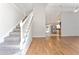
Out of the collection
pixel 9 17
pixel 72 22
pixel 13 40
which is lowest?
pixel 13 40

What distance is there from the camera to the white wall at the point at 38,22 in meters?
3.98

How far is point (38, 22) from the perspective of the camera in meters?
4.11

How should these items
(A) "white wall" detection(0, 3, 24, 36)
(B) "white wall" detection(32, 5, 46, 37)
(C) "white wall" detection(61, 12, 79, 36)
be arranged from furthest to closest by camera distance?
1. (C) "white wall" detection(61, 12, 79, 36)
2. (A) "white wall" detection(0, 3, 24, 36)
3. (B) "white wall" detection(32, 5, 46, 37)

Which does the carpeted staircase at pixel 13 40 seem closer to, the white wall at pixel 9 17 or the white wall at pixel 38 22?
the white wall at pixel 9 17

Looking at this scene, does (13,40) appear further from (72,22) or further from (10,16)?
(72,22)

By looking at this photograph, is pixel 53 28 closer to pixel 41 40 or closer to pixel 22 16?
pixel 41 40

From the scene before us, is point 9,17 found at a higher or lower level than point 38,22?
higher

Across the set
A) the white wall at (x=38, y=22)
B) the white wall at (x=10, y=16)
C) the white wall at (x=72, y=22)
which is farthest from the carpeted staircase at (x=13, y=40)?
the white wall at (x=72, y=22)

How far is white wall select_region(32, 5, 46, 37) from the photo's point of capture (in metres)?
3.98

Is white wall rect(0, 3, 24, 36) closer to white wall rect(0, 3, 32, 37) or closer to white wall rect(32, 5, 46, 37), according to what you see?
white wall rect(0, 3, 32, 37)

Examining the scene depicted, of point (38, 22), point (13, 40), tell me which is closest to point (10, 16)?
point (13, 40)

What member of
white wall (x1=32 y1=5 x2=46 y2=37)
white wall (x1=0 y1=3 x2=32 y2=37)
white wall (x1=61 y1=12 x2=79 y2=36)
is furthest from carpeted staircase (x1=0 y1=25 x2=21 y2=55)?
white wall (x1=61 y1=12 x2=79 y2=36)

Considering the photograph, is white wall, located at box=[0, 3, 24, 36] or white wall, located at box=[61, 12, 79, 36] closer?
white wall, located at box=[0, 3, 24, 36]
